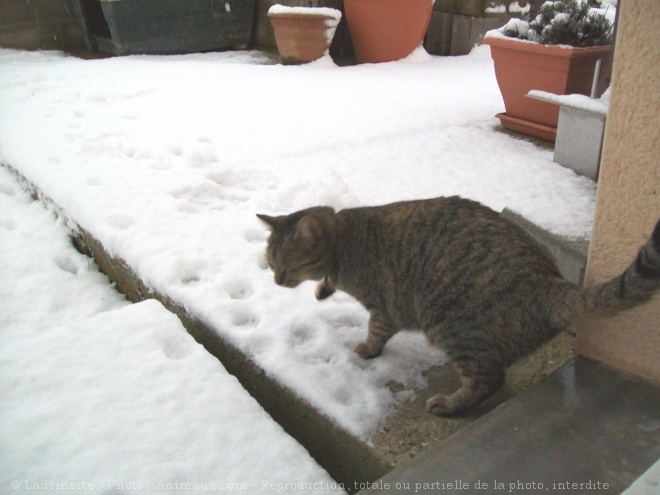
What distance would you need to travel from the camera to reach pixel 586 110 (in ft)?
9.54

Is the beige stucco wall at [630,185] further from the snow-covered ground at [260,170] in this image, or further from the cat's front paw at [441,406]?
the snow-covered ground at [260,170]

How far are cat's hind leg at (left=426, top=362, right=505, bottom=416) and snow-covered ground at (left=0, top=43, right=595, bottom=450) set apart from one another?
0.43 ft

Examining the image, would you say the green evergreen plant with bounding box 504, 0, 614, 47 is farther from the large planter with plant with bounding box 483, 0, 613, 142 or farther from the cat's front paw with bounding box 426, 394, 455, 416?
the cat's front paw with bounding box 426, 394, 455, 416

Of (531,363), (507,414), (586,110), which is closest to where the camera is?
(507,414)

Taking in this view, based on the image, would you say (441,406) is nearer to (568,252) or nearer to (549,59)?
(568,252)

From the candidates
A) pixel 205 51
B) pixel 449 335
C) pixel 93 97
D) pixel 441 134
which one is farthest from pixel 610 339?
pixel 205 51

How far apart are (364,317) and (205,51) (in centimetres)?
591

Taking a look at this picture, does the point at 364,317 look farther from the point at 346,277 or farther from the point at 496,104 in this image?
the point at 496,104

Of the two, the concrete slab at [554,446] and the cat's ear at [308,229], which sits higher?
the cat's ear at [308,229]

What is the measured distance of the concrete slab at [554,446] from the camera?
1.22 m

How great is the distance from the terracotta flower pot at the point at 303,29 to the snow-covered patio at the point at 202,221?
0.46m

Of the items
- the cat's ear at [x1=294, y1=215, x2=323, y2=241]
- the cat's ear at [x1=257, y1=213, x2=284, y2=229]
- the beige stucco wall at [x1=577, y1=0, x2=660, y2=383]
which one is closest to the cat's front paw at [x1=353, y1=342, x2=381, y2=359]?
the cat's ear at [x1=294, y1=215, x2=323, y2=241]

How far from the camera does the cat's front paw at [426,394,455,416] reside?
1.58 m

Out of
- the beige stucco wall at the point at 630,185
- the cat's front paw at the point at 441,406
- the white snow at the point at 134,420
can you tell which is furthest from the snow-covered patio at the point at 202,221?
the beige stucco wall at the point at 630,185
